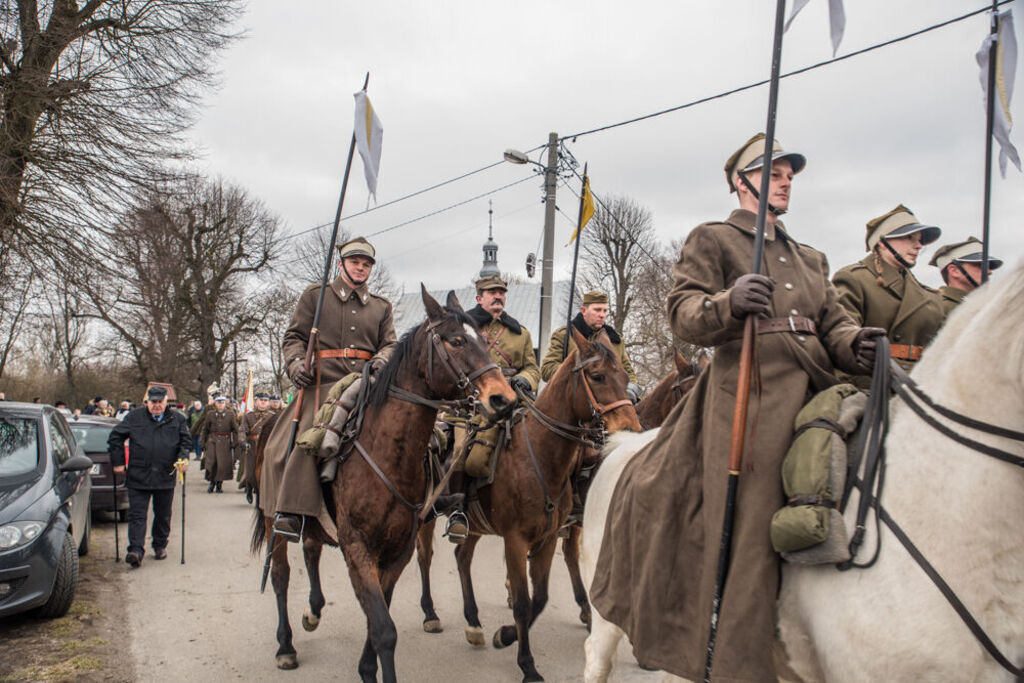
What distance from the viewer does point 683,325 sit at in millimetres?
2818

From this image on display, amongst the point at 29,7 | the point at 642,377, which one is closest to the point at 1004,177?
the point at 29,7

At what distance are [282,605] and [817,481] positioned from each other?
4492 mm

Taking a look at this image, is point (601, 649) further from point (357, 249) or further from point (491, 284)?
point (491, 284)

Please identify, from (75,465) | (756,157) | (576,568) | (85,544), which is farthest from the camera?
(85,544)

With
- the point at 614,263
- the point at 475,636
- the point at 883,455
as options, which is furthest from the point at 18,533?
the point at 614,263

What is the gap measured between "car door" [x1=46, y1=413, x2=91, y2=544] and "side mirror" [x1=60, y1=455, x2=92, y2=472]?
0.25 ft

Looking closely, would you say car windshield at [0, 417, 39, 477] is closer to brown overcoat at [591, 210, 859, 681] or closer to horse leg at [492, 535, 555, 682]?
horse leg at [492, 535, 555, 682]

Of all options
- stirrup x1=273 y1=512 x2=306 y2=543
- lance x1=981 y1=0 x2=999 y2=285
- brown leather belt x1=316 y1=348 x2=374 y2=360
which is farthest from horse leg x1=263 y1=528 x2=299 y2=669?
lance x1=981 y1=0 x2=999 y2=285

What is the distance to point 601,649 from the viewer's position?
3678 millimetres

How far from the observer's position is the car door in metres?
6.41

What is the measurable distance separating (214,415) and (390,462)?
14181mm

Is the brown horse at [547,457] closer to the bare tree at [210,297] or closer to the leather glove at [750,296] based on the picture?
the leather glove at [750,296]

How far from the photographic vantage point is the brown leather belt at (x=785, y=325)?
2.77 m

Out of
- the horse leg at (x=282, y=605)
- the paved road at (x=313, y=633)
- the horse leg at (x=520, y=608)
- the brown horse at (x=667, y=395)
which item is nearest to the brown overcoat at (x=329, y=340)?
the horse leg at (x=282, y=605)
